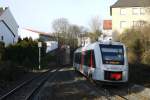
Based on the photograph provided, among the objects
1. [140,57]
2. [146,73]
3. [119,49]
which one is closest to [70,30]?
[140,57]

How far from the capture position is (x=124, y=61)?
2298 cm

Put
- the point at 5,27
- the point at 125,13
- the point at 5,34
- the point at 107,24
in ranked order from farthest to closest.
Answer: the point at 107,24 → the point at 125,13 → the point at 5,27 → the point at 5,34

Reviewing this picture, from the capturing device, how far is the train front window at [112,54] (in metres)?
22.8

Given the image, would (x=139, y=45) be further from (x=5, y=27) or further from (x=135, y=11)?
(x=135, y=11)

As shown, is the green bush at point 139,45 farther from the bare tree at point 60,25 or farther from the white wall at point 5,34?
the bare tree at point 60,25

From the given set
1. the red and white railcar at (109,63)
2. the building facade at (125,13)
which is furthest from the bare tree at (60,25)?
the red and white railcar at (109,63)

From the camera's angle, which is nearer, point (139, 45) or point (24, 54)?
point (139, 45)

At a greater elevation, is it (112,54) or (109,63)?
(112,54)

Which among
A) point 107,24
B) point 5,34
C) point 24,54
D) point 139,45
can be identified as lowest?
point 24,54

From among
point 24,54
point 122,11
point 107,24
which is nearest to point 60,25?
point 107,24

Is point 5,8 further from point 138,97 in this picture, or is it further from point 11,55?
point 138,97

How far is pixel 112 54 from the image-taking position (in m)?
23.1

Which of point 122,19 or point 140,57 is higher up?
point 122,19

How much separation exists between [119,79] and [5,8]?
49007mm
